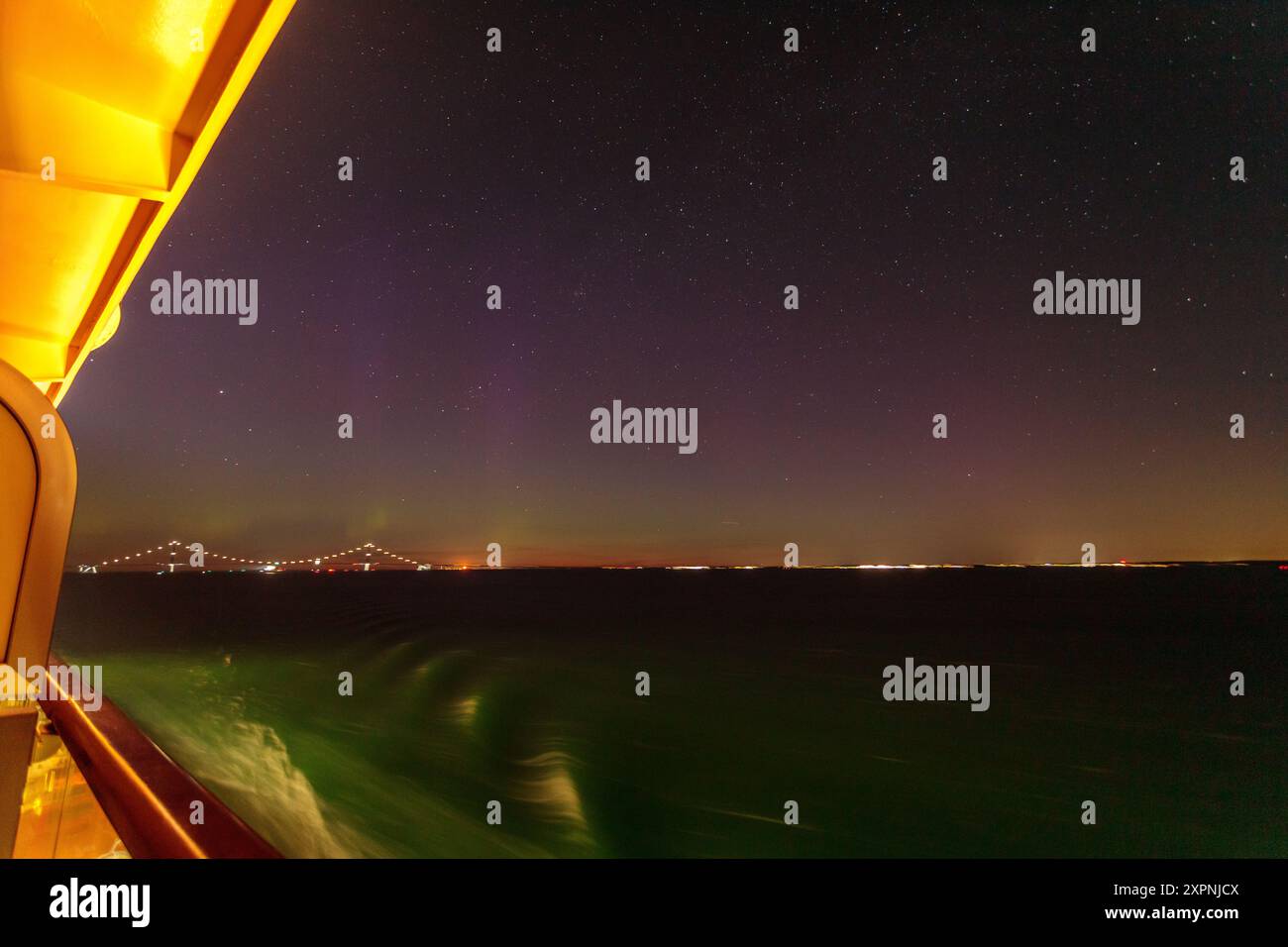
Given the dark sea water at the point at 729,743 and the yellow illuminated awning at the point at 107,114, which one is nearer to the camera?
the yellow illuminated awning at the point at 107,114

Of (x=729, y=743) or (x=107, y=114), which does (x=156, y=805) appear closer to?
(x=107, y=114)

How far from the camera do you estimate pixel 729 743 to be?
13273 mm

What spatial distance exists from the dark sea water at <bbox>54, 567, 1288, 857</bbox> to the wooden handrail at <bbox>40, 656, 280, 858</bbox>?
679 cm

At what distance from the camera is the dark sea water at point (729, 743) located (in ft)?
29.2

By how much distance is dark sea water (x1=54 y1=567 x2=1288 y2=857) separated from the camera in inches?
350

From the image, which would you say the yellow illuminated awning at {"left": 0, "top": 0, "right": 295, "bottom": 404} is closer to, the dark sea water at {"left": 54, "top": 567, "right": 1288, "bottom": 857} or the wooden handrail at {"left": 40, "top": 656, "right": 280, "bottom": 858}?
the wooden handrail at {"left": 40, "top": 656, "right": 280, "bottom": 858}

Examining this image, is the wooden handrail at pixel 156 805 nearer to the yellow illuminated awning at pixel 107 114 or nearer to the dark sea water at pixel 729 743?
the yellow illuminated awning at pixel 107 114

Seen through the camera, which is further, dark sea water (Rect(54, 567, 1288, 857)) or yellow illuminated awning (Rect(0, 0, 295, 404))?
dark sea water (Rect(54, 567, 1288, 857))

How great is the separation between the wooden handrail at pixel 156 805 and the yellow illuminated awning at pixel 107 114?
168 cm

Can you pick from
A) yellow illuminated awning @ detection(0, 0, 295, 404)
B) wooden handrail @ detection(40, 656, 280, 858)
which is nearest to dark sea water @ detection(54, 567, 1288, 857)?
wooden handrail @ detection(40, 656, 280, 858)

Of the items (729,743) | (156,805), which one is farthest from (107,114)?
(729,743)

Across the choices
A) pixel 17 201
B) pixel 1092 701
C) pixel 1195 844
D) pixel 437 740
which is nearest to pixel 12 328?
pixel 17 201

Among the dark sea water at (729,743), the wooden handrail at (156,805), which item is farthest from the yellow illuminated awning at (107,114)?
the dark sea water at (729,743)

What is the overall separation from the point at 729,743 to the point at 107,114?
1378 centimetres
